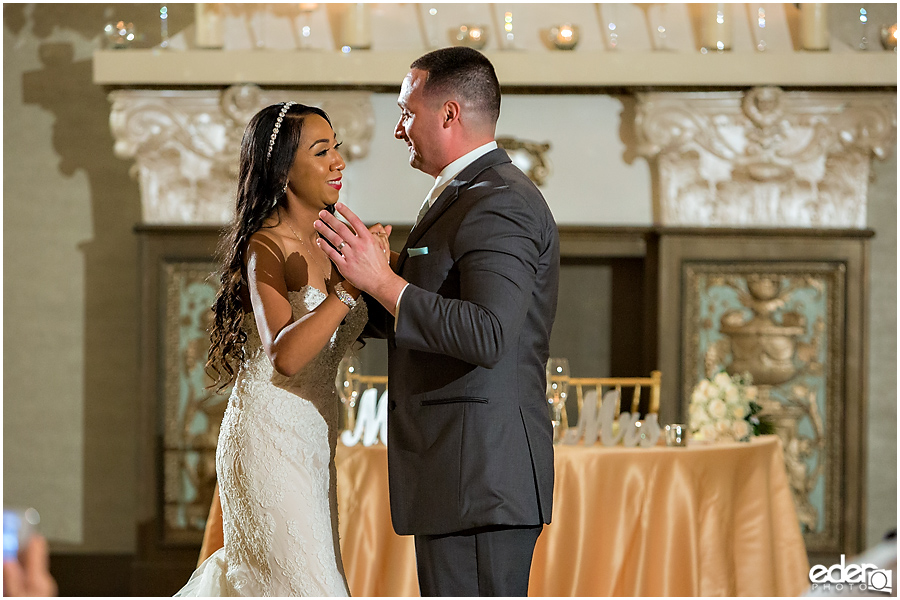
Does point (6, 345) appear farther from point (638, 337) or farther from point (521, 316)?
point (521, 316)

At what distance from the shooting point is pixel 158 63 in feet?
15.4

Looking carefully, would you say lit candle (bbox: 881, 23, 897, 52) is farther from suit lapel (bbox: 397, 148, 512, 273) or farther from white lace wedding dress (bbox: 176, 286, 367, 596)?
white lace wedding dress (bbox: 176, 286, 367, 596)

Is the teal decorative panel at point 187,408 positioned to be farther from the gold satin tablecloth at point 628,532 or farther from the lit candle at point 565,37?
the lit candle at point 565,37

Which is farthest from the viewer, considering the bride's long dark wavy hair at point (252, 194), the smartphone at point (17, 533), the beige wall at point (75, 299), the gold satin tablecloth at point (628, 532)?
the beige wall at point (75, 299)

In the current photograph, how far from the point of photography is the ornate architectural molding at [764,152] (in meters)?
4.76

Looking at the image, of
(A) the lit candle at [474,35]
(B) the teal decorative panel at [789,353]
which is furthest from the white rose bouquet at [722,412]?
(A) the lit candle at [474,35]

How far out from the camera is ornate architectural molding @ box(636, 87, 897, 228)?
4762mm

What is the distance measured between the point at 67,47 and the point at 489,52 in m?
2.55

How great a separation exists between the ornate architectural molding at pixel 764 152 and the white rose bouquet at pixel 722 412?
1.47m

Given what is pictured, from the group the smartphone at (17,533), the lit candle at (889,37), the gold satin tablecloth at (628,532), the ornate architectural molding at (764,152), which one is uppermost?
the lit candle at (889,37)

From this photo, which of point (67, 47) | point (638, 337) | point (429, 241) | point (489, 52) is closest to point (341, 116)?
point (489, 52)

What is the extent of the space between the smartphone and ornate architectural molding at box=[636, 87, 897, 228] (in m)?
4.43

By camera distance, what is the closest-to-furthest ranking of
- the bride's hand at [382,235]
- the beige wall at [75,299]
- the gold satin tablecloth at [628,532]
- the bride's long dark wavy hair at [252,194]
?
the bride's hand at [382,235]
the bride's long dark wavy hair at [252,194]
the gold satin tablecloth at [628,532]
the beige wall at [75,299]

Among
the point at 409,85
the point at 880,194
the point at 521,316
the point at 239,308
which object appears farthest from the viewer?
the point at 880,194
